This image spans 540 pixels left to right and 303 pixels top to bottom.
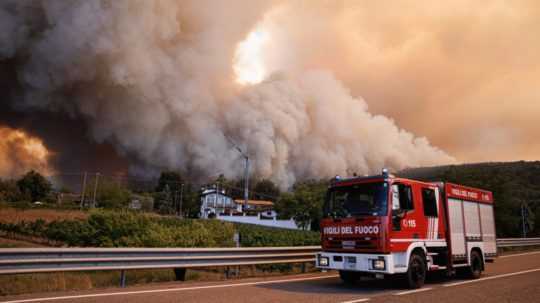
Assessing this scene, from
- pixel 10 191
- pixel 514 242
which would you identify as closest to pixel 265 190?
pixel 10 191

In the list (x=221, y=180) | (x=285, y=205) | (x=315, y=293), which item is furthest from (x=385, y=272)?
(x=221, y=180)

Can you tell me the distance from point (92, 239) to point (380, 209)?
17656 mm

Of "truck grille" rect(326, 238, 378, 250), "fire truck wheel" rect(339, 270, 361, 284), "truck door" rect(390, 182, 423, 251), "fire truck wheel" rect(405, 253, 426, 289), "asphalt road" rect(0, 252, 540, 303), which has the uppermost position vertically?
"truck door" rect(390, 182, 423, 251)

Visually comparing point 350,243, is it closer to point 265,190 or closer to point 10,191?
point 10,191

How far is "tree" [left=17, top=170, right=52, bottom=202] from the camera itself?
7512 cm

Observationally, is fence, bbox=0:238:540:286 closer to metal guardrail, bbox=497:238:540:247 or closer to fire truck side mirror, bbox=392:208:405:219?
fire truck side mirror, bbox=392:208:405:219

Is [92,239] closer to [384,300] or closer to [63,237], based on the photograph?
[63,237]

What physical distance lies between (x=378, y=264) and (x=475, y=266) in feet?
15.6

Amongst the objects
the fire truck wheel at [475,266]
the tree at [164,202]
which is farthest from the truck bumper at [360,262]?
the tree at [164,202]

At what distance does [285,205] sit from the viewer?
55.4 meters

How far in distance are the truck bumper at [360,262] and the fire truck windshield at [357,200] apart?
0.91 metres

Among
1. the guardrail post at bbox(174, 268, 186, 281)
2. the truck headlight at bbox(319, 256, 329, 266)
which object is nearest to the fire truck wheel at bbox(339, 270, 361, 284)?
the truck headlight at bbox(319, 256, 329, 266)

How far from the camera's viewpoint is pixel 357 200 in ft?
29.1

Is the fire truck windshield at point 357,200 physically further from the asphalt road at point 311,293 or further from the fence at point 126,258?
the fence at point 126,258
